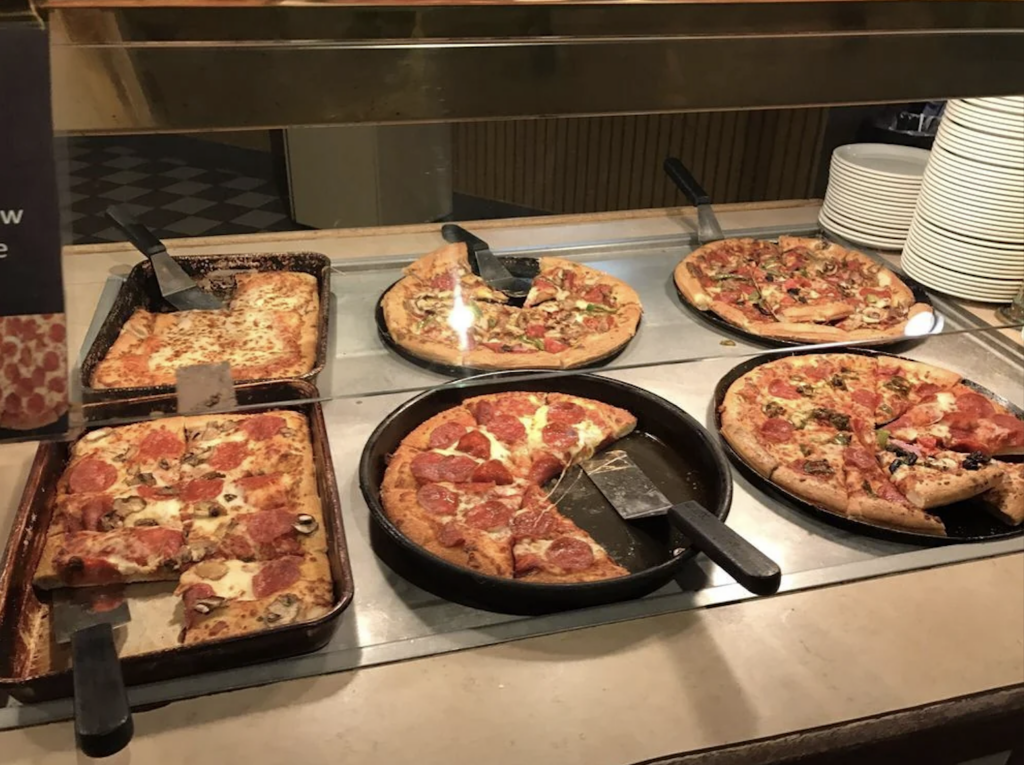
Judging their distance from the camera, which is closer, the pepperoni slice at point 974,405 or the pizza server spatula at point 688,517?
the pizza server spatula at point 688,517

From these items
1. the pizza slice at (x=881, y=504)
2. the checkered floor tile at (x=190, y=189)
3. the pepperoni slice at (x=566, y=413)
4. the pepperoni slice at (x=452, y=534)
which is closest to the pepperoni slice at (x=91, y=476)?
the pepperoni slice at (x=452, y=534)

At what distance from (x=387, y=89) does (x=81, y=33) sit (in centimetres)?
29

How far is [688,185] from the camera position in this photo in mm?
2164

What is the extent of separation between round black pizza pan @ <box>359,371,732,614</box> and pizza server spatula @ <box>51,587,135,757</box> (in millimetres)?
406

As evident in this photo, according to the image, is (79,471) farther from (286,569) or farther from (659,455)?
(659,455)

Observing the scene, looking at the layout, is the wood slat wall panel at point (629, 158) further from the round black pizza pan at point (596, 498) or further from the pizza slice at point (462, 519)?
the pizza slice at point (462, 519)

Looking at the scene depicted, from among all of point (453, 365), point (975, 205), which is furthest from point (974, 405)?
point (453, 365)

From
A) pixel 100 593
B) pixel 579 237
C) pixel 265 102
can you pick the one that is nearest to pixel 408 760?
pixel 100 593

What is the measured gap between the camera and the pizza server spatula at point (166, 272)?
1.84m

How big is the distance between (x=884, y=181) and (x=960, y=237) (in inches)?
12.1

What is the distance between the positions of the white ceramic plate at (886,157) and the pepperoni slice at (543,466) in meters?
1.25

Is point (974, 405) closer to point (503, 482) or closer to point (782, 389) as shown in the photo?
point (782, 389)

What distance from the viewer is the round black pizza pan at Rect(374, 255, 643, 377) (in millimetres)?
1525

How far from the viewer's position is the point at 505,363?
153 cm
